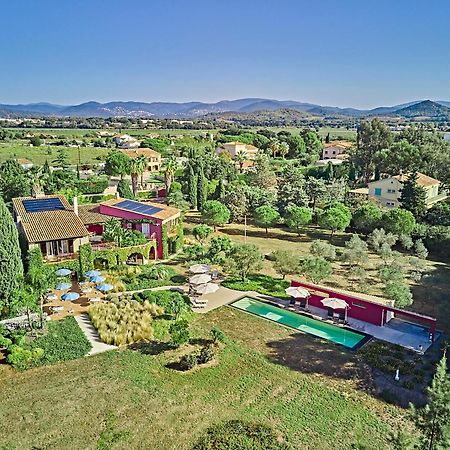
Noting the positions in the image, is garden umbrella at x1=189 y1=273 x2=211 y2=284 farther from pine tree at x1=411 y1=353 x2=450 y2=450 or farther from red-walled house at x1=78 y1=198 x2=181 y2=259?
pine tree at x1=411 y1=353 x2=450 y2=450

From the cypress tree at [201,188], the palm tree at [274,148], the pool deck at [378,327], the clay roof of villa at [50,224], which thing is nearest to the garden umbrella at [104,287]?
the clay roof of villa at [50,224]

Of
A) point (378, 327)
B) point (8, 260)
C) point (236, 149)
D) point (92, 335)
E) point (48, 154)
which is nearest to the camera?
point (92, 335)

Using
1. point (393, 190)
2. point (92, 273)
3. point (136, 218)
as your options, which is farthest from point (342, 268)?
point (393, 190)

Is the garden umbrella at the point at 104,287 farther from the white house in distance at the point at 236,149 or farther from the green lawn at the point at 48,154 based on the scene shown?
the white house in distance at the point at 236,149

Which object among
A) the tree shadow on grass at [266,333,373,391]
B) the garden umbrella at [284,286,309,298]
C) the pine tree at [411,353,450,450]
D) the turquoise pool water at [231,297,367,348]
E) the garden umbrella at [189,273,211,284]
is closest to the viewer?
the pine tree at [411,353,450,450]

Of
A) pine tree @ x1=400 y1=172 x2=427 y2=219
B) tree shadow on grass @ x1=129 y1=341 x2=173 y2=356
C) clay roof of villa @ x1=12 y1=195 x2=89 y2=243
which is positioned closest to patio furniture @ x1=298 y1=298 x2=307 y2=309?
tree shadow on grass @ x1=129 y1=341 x2=173 y2=356

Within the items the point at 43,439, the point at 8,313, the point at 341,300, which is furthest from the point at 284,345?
the point at 8,313

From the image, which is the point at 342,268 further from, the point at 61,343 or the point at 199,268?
the point at 61,343
